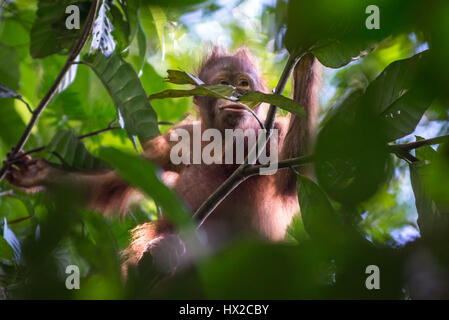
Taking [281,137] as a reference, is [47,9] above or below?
above

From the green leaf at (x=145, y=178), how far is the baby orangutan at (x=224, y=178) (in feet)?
5.71

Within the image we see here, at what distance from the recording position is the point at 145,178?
727 mm

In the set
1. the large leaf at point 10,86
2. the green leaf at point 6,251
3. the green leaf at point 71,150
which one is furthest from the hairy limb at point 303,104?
the large leaf at point 10,86

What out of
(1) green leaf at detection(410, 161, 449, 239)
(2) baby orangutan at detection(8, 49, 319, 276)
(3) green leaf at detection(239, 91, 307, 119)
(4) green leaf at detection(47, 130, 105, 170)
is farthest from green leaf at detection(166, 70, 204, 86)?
(4) green leaf at detection(47, 130, 105, 170)

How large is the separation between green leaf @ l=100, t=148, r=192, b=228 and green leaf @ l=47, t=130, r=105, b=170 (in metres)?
2.23

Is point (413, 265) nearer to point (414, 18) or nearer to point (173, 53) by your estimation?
point (414, 18)

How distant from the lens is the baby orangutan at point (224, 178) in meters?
2.63

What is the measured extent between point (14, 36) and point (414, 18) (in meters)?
4.21

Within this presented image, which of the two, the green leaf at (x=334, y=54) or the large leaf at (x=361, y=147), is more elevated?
the green leaf at (x=334, y=54)

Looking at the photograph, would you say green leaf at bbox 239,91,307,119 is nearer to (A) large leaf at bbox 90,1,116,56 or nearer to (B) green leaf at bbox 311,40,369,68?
(B) green leaf at bbox 311,40,369,68

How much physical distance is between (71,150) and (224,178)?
0.95 m

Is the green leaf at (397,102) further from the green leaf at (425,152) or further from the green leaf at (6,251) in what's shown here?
the green leaf at (6,251)
